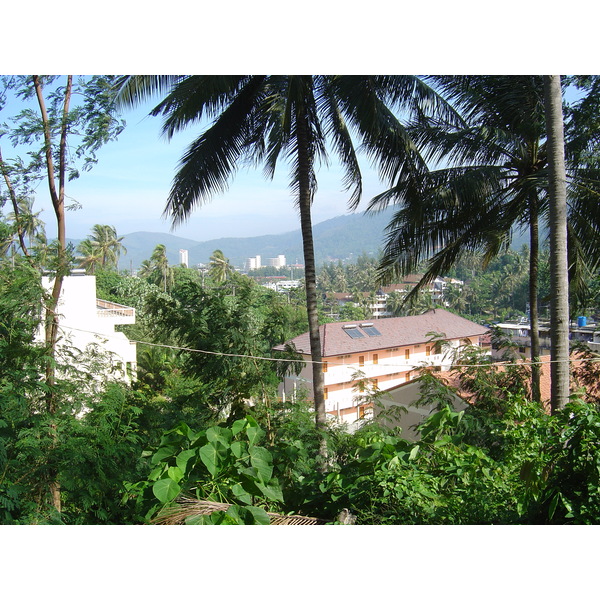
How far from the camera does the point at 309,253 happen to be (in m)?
3.69

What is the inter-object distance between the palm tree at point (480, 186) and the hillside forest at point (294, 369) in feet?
0.06

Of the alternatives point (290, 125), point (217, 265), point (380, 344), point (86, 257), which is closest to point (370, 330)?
point (380, 344)

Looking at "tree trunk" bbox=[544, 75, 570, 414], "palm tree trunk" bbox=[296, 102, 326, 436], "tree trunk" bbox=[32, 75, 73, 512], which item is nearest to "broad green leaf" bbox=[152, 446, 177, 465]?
"tree trunk" bbox=[32, 75, 73, 512]

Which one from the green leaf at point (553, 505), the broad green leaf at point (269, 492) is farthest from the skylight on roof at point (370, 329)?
the green leaf at point (553, 505)

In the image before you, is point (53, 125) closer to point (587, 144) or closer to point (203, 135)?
point (203, 135)

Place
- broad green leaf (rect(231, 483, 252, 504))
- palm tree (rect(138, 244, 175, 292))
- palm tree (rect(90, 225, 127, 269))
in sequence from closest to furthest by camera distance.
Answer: broad green leaf (rect(231, 483, 252, 504)), palm tree (rect(90, 225, 127, 269)), palm tree (rect(138, 244, 175, 292))

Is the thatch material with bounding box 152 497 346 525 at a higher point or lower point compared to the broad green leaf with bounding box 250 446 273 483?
lower

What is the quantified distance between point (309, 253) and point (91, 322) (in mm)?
3215

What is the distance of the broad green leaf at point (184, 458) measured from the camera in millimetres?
1917

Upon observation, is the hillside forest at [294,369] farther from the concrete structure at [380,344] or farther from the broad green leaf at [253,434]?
the concrete structure at [380,344]

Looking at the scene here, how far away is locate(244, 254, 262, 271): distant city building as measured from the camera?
8137 mm

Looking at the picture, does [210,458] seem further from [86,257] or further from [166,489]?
[86,257]

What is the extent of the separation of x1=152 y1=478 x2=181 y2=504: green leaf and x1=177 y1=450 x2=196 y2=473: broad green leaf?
84 mm

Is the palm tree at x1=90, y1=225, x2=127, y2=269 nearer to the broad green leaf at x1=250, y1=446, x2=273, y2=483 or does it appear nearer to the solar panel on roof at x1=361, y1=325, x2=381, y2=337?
the solar panel on roof at x1=361, y1=325, x2=381, y2=337
